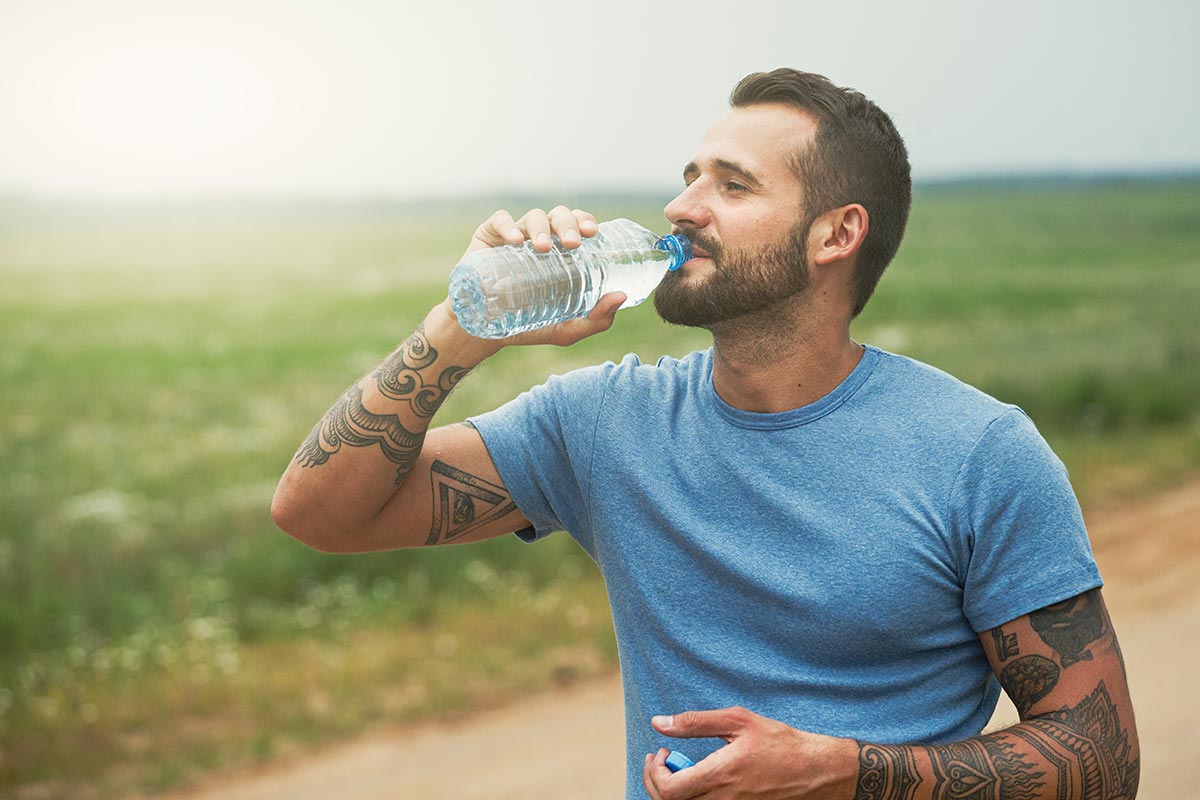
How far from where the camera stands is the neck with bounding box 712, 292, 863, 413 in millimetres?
2082

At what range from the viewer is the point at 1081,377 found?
10672 millimetres

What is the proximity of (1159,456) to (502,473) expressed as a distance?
800cm

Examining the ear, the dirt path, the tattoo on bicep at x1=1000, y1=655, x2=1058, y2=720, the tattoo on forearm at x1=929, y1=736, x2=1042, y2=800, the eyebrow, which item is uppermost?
the eyebrow

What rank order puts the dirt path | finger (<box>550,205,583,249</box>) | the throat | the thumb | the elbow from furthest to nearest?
the dirt path → the elbow → the throat → finger (<box>550,205,583,249</box>) → the thumb

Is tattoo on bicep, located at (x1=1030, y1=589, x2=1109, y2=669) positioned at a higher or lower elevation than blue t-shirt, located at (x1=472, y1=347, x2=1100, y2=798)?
lower

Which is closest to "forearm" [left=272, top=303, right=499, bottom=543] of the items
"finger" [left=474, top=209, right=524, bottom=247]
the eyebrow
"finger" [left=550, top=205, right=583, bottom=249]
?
"finger" [left=474, top=209, right=524, bottom=247]

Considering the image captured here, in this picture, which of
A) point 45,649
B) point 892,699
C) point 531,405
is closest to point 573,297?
point 531,405

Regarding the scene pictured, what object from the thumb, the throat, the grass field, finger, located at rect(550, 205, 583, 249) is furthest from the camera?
the grass field

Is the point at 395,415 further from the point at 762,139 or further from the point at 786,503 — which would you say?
the point at 762,139

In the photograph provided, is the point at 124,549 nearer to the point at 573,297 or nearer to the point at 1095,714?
the point at 573,297

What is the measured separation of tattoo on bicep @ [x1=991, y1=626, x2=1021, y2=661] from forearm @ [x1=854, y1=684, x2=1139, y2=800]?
108 mm

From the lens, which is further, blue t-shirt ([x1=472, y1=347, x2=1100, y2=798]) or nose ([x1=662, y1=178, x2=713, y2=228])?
nose ([x1=662, y1=178, x2=713, y2=228])

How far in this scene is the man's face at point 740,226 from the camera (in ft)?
6.82

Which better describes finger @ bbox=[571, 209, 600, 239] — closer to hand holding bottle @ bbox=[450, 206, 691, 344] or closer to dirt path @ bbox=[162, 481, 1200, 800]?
hand holding bottle @ bbox=[450, 206, 691, 344]
